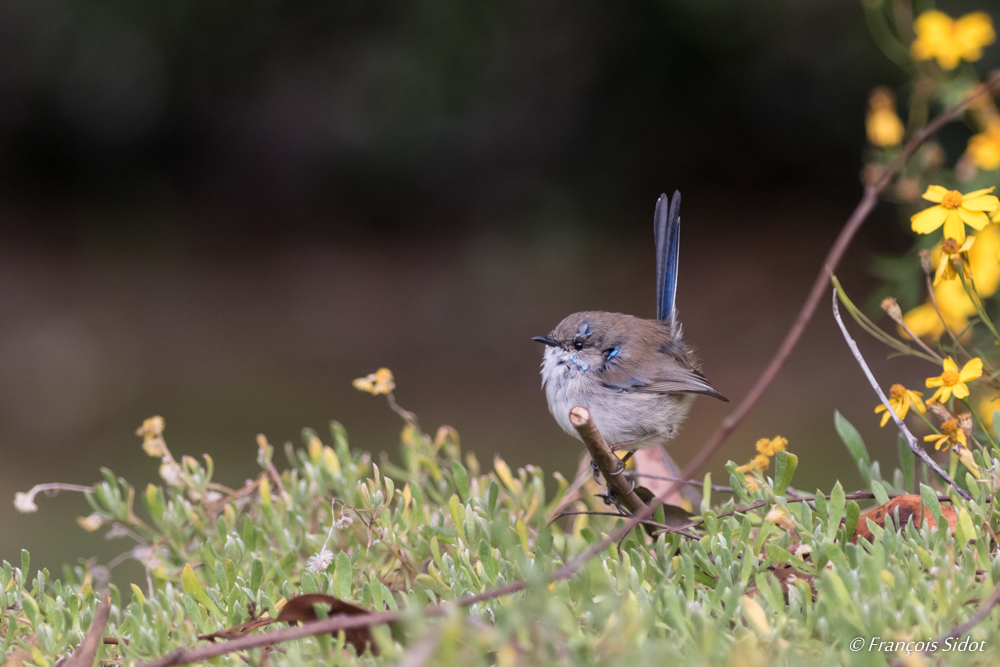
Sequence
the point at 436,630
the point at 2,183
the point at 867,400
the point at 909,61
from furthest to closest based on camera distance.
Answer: the point at 2,183 → the point at 867,400 → the point at 909,61 → the point at 436,630

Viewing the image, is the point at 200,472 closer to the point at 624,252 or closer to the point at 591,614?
the point at 591,614

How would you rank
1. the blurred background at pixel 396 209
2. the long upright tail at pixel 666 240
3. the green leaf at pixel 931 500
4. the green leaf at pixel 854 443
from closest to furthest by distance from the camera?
the green leaf at pixel 931 500, the green leaf at pixel 854 443, the long upright tail at pixel 666 240, the blurred background at pixel 396 209

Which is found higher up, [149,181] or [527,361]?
[149,181]

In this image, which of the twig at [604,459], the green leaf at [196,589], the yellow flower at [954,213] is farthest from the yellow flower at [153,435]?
the yellow flower at [954,213]

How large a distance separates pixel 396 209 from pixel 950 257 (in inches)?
360

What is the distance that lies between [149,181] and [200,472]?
918cm

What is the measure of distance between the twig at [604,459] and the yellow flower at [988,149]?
1800mm

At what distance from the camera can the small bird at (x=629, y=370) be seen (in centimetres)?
289

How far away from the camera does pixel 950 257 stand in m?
2.20

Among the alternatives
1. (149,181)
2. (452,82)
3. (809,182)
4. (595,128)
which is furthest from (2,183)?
(809,182)

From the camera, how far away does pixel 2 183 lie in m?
11.4

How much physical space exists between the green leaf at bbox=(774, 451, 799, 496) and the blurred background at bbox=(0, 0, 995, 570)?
499cm

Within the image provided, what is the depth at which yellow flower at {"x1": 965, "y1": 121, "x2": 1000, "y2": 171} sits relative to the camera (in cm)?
314

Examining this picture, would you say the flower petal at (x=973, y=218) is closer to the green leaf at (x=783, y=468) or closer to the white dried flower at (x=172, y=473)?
the green leaf at (x=783, y=468)
